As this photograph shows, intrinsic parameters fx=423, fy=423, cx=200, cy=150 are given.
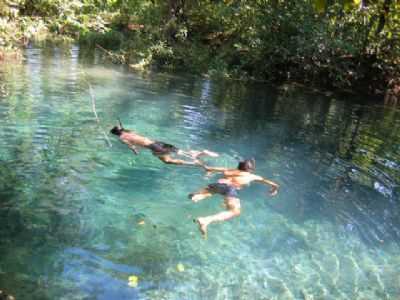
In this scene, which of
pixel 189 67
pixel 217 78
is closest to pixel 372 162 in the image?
pixel 217 78

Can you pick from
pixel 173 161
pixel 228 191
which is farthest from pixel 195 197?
pixel 173 161

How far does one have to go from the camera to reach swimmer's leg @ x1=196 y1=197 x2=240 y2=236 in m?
6.55

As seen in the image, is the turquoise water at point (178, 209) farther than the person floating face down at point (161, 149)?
No

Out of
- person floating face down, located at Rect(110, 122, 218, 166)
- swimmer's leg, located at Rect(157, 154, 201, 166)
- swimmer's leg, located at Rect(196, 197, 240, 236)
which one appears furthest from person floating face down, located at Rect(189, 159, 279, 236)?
person floating face down, located at Rect(110, 122, 218, 166)

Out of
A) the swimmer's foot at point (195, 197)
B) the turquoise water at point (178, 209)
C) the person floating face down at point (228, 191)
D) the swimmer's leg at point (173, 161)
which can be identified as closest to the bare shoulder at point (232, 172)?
the person floating face down at point (228, 191)

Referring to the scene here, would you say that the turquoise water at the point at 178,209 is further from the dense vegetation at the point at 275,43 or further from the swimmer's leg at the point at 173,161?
the dense vegetation at the point at 275,43

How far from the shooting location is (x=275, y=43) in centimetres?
2500

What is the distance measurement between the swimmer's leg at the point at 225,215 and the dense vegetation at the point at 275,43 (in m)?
16.7

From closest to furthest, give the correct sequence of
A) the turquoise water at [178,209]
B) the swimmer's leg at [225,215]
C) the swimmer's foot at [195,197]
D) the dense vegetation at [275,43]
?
1. the turquoise water at [178,209]
2. the swimmer's leg at [225,215]
3. the swimmer's foot at [195,197]
4. the dense vegetation at [275,43]

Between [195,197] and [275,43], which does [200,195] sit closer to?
[195,197]

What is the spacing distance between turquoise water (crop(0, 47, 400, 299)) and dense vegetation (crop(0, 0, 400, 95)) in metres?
10.0

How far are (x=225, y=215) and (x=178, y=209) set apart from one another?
1.10 metres

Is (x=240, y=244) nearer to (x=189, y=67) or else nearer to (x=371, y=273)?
(x=371, y=273)

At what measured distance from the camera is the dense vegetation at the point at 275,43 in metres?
23.8
